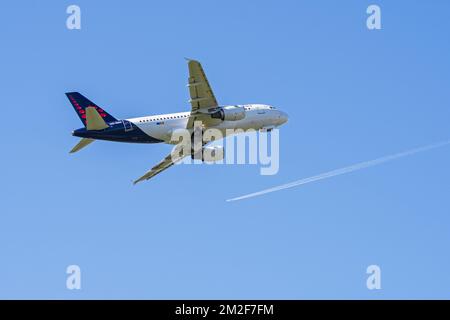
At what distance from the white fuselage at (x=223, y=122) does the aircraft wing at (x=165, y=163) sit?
5086 millimetres

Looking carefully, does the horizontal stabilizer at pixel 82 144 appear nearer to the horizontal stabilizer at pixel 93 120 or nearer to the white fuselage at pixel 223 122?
the horizontal stabilizer at pixel 93 120

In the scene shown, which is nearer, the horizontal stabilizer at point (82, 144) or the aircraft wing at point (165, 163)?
the horizontal stabilizer at point (82, 144)

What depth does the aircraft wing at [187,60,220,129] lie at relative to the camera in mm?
78125

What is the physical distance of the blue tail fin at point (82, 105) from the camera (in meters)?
79.7

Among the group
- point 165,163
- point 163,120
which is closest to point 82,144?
point 163,120

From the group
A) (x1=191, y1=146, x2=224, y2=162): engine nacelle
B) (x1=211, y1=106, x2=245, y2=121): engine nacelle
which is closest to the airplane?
(x1=211, y1=106, x2=245, y2=121): engine nacelle

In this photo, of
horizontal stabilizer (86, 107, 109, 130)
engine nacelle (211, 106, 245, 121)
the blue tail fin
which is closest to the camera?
horizontal stabilizer (86, 107, 109, 130)

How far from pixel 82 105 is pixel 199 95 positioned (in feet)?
33.9

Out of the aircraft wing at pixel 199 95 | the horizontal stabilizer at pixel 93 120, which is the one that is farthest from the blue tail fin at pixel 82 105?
the aircraft wing at pixel 199 95

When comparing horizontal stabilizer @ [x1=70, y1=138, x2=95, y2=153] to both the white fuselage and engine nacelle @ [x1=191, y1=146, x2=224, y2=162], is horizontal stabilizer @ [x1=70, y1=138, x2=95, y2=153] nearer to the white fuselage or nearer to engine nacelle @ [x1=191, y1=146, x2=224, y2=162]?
the white fuselage
